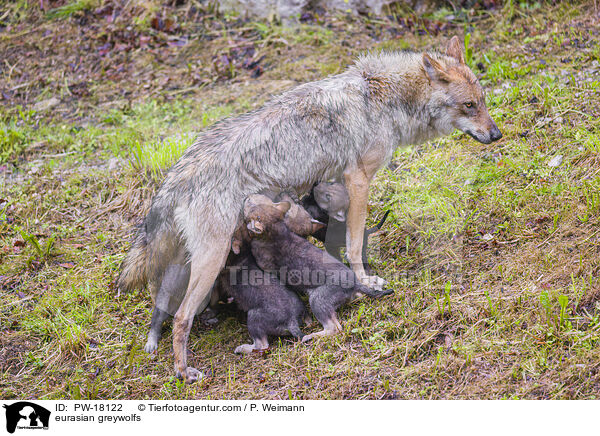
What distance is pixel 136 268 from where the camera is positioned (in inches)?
200

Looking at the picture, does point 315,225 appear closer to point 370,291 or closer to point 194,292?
point 370,291

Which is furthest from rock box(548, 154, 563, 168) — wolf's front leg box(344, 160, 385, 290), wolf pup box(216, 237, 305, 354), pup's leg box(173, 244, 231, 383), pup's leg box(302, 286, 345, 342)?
pup's leg box(173, 244, 231, 383)

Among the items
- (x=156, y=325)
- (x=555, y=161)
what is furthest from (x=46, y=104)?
(x=555, y=161)

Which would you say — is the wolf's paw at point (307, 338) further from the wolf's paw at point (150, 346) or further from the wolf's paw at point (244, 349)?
the wolf's paw at point (150, 346)

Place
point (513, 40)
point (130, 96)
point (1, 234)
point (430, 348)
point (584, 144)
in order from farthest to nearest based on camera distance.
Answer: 1. point (130, 96)
2. point (513, 40)
3. point (1, 234)
4. point (584, 144)
5. point (430, 348)

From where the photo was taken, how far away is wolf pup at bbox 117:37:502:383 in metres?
4.60

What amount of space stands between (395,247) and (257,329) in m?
1.73

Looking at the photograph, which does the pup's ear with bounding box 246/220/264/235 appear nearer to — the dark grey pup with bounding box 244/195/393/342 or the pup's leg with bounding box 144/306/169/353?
the dark grey pup with bounding box 244/195/393/342

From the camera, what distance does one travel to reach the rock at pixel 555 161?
582 centimetres

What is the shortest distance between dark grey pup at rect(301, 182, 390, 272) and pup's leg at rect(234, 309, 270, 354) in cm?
109

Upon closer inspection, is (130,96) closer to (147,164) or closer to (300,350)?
Answer: (147,164)

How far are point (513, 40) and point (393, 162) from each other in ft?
10.2
